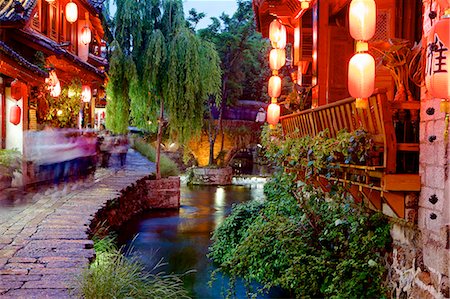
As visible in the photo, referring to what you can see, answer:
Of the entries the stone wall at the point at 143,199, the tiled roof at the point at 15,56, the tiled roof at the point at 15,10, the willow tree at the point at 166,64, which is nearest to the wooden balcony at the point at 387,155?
the stone wall at the point at 143,199

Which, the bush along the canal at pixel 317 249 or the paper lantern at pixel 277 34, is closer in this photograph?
the bush along the canal at pixel 317 249

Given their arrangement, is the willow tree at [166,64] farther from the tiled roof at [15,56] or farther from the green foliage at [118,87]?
the tiled roof at [15,56]

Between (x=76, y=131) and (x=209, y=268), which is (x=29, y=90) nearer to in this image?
(x=76, y=131)

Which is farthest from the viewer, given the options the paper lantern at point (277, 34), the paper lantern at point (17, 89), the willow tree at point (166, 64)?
the willow tree at point (166, 64)

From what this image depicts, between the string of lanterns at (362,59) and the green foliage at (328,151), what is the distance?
49 centimetres

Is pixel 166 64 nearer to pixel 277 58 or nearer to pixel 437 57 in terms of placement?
pixel 277 58

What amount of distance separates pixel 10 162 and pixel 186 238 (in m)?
5.24

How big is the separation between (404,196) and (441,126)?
1041 mm

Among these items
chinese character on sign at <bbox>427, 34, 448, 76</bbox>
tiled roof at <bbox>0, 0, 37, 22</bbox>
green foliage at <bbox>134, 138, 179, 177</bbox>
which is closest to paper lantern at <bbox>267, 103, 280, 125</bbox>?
tiled roof at <bbox>0, 0, 37, 22</bbox>

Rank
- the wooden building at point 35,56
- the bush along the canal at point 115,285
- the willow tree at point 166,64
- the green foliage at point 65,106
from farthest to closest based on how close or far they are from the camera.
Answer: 1. the willow tree at point 166,64
2. the green foliage at point 65,106
3. the wooden building at point 35,56
4. the bush along the canal at point 115,285

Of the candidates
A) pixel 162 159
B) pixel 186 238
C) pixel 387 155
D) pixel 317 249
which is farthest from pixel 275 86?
pixel 162 159

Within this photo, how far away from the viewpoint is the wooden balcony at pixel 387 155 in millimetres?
5766

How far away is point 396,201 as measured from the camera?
5871 millimetres

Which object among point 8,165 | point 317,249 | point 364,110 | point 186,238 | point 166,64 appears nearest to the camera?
point 364,110
